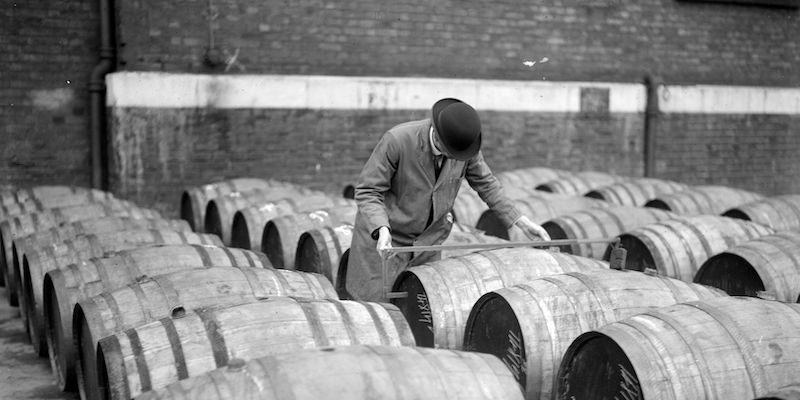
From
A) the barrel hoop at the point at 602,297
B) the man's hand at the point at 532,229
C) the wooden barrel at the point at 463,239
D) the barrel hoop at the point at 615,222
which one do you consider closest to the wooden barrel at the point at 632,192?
the barrel hoop at the point at 615,222

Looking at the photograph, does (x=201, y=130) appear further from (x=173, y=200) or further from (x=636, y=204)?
(x=636, y=204)

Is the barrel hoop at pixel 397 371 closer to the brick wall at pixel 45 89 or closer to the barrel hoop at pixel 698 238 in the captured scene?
the barrel hoop at pixel 698 238

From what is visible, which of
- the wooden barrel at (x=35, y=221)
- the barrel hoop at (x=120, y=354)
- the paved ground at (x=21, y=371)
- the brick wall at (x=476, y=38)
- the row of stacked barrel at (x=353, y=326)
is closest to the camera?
the row of stacked barrel at (x=353, y=326)

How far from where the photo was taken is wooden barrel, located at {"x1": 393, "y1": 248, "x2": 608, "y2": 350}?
4895 millimetres

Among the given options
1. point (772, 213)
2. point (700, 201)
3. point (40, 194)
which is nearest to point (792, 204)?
point (772, 213)

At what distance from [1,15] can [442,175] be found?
7.23 m

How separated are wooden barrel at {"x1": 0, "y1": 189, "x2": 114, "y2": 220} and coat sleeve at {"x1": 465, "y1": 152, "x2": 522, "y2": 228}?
4793mm

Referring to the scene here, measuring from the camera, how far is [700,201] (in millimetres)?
9141

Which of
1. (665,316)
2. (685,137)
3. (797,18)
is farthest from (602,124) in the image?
(665,316)

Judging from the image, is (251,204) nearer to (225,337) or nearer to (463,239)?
(463,239)

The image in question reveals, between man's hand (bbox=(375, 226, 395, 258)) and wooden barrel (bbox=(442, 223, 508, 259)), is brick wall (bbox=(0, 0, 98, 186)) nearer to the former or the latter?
wooden barrel (bbox=(442, 223, 508, 259))

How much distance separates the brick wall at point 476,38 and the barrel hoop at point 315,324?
23.7 feet

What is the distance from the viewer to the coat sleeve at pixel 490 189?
5.24 metres

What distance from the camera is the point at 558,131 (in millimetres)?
12625
